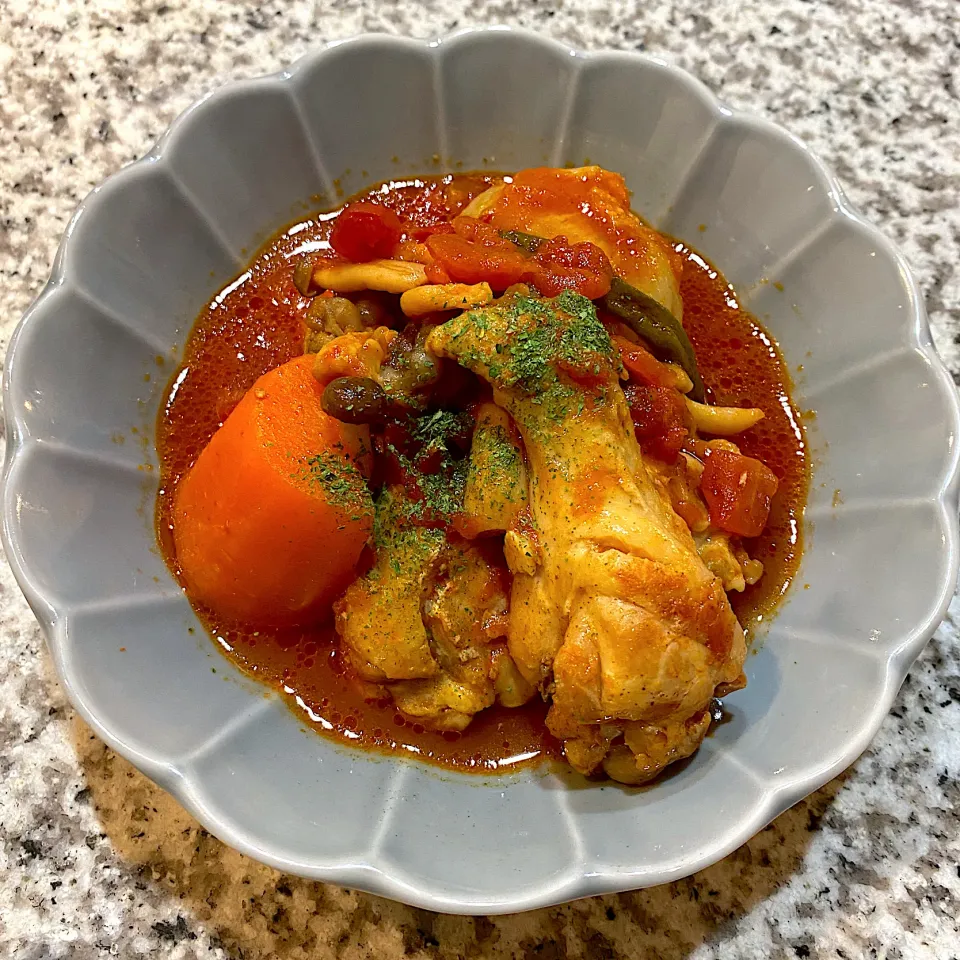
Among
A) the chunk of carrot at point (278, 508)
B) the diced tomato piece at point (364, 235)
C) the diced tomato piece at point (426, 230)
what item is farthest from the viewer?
the diced tomato piece at point (426, 230)

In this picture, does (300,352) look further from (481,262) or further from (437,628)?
(437,628)

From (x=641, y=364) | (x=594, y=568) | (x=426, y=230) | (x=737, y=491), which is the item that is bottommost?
(x=737, y=491)

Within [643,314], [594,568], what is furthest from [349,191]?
[594,568]

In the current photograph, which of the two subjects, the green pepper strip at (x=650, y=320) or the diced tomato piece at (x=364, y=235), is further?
the diced tomato piece at (x=364, y=235)

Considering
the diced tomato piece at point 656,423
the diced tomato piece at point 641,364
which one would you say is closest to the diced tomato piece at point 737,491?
the diced tomato piece at point 656,423

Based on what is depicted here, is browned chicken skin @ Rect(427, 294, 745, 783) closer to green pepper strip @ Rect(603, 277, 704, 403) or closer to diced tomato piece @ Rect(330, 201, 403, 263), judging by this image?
green pepper strip @ Rect(603, 277, 704, 403)

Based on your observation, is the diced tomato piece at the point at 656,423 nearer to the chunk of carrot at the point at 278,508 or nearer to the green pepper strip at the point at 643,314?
the green pepper strip at the point at 643,314
